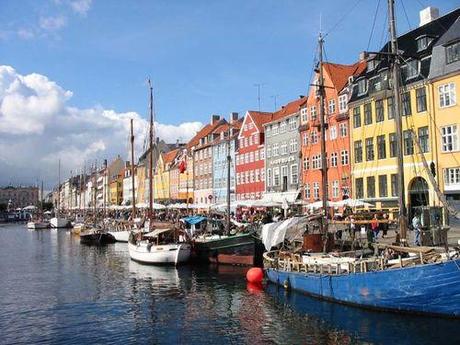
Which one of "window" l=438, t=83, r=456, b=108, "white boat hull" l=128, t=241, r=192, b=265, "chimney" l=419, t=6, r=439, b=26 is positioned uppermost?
"chimney" l=419, t=6, r=439, b=26

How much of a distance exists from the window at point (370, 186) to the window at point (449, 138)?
978 cm

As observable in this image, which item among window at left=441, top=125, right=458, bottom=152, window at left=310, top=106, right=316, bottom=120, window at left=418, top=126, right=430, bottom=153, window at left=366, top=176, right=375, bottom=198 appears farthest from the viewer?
window at left=310, top=106, right=316, bottom=120

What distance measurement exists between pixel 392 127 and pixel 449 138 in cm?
687

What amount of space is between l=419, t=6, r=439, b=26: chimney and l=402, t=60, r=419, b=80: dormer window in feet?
23.7

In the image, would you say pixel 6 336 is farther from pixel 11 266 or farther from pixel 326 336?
pixel 11 266

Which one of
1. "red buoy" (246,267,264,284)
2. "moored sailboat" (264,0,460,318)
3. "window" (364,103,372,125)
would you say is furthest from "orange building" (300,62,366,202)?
"moored sailboat" (264,0,460,318)

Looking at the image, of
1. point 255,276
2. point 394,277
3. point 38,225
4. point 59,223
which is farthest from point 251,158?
point 38,225

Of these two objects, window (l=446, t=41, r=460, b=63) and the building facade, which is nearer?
window (l=446, t=41, r=460, b=63)

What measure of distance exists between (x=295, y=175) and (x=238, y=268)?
105 feet

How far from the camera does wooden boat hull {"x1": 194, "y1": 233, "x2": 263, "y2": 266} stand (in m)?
39.6

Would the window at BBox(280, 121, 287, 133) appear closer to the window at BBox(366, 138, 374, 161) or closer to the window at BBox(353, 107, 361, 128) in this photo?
the window at BBox(353, 107, 361, 128)

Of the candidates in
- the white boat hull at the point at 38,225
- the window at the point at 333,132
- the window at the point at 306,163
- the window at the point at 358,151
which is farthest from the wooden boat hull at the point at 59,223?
the window at the point at 358,151

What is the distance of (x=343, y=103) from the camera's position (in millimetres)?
59531

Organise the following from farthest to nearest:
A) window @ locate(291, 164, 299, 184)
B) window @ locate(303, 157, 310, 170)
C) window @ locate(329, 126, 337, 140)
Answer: window @ locate(291, 164, 299, 184), window @ locate(303, 157, 310, 170), window @ locate(329, 126, 337, 140)
